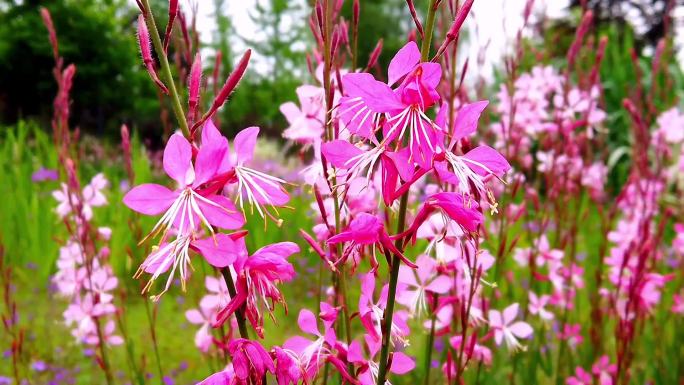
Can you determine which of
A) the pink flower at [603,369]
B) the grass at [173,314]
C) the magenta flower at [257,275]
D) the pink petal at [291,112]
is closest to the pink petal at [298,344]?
the magenta flower at [257,275]

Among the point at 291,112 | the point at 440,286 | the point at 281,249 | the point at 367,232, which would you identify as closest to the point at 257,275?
the point at 281,249

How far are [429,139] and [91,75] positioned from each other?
10.6 m

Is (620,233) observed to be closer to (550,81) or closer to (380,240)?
(550,81)

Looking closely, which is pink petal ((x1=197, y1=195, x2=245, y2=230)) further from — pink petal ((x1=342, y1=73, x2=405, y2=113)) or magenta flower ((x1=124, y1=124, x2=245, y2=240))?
pink petal ((x1=342, y1=73, x2=405, y2=113))

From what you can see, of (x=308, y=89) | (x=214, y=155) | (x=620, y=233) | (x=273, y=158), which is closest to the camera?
(x=214, y=155)

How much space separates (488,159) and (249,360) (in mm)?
389

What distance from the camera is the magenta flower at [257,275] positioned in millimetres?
771

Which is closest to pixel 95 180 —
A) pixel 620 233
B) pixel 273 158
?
pixel 620 233

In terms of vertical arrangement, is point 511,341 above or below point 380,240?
below

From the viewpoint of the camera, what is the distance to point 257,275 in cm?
81

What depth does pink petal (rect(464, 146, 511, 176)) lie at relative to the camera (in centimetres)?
79

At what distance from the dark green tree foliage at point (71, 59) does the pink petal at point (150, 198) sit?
395 inches

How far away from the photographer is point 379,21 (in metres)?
20.4

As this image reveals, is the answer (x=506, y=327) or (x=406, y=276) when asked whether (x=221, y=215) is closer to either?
(x=406, y=276)
